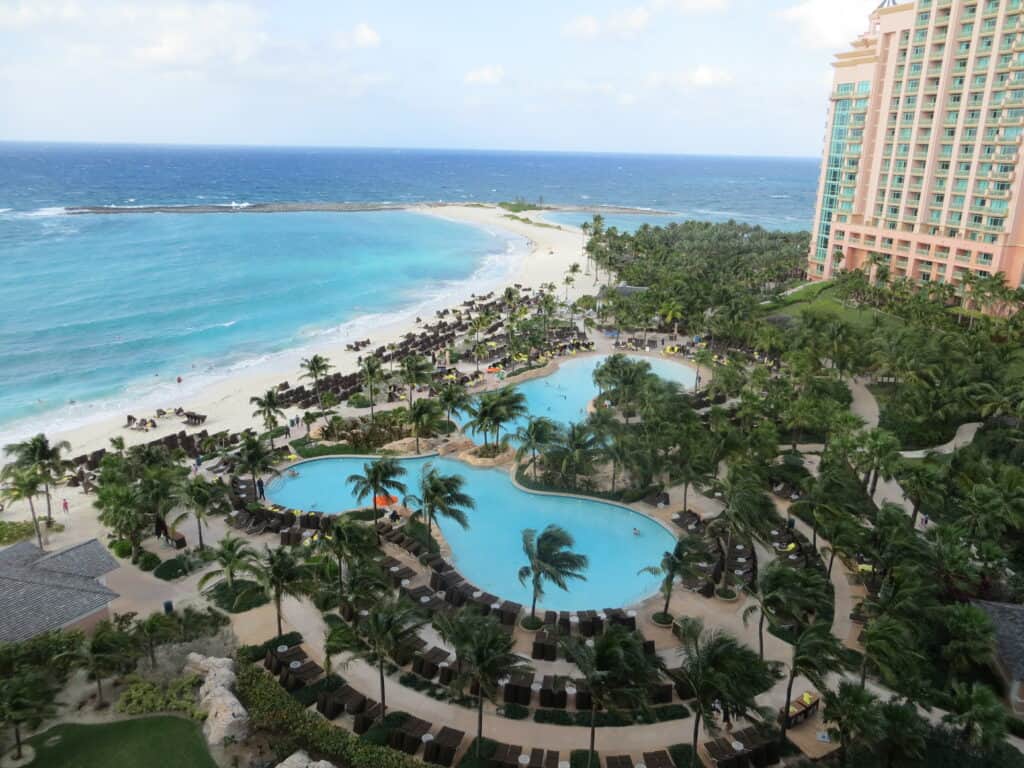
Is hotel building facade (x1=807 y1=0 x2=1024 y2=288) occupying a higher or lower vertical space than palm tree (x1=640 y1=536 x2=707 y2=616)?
higher

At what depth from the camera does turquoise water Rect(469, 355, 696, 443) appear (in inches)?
1825

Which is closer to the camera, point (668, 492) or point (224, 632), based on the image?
point (224, 632)

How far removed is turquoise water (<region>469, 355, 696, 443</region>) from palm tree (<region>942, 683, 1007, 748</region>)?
26.5 m

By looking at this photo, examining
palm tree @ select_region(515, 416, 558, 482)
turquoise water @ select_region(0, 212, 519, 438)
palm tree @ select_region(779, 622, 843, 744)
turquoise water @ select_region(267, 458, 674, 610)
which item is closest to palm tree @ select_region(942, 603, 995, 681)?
palm tree @ select_region(779, 622, 843, 744)

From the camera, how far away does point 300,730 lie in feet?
65.5

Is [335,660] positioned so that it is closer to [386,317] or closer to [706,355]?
[706,355]

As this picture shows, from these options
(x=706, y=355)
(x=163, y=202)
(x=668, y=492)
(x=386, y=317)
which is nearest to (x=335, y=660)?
(x=668, y=492)

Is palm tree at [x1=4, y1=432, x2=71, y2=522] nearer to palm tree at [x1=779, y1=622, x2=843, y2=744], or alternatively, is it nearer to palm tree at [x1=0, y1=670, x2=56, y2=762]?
palm tree at [x1=0, y1=670, x2=56, y2=762]

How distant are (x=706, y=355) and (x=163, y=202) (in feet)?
554

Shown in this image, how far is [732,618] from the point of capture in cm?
2536

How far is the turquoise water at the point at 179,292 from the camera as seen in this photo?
2203 inches

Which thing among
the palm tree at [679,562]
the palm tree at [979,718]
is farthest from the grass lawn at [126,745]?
the palm tree at [979,718]

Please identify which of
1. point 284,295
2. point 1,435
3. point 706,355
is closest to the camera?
point 1,435

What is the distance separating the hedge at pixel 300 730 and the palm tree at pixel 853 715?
36.1ft
